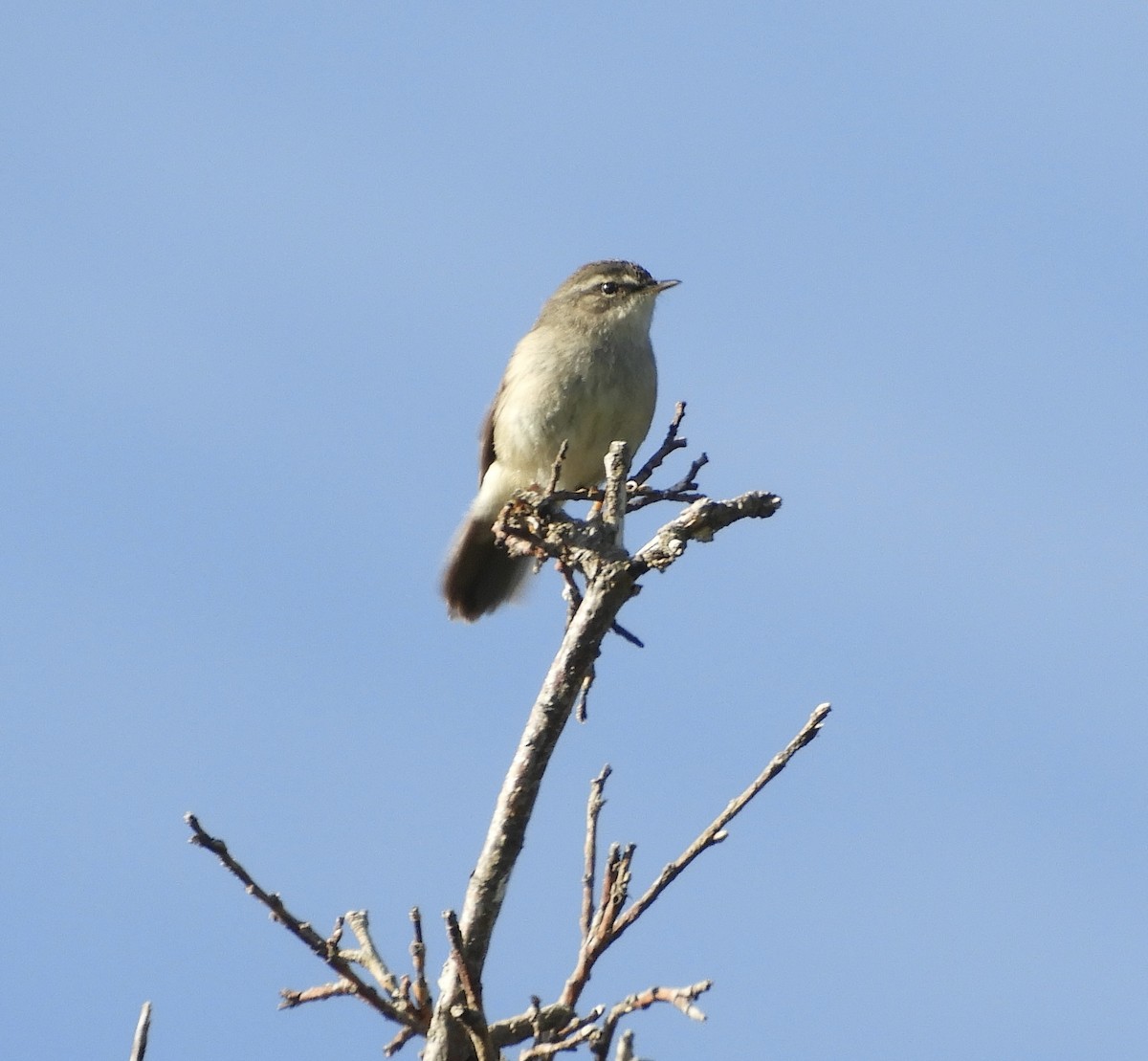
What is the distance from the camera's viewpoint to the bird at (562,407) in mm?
9625

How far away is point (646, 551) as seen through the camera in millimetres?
4348

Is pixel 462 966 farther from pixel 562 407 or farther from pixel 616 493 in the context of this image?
pixel 562 407

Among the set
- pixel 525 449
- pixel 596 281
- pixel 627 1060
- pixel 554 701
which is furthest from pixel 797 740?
pixel 596 281

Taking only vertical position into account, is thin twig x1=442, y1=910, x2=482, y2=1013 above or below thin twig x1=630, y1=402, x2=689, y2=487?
below

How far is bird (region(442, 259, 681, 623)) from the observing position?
31.6 feet

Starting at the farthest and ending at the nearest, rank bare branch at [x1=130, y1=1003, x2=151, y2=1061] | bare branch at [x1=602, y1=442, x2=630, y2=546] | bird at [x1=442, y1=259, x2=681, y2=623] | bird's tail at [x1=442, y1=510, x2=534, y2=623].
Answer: bird's tail at [x1=442, y1=510, x2=534, y2=623], bird at [x1=442, y1=259, x2=681, y2=623], bare branch at [x1=602, y1=442, x2=630, y2=546], bare branch at [x1=130, y1=1003, x2=151, y2=1061]

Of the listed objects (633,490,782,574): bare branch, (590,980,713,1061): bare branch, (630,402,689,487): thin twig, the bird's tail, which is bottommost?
(590,980,713,1061): bare branch

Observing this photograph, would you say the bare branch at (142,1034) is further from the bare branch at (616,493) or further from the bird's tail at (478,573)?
the bird's tail at (478,573)

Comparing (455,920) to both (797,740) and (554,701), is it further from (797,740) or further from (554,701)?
(797,740)

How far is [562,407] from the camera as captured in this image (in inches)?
379

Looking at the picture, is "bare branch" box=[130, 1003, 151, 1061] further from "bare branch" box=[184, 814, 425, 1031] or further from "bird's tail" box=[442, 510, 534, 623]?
"bird's tail" box=[442, 510, 534, 623]

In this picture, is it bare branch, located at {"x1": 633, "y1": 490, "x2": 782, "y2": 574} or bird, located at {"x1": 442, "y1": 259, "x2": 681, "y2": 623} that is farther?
bird, located at {"x1": 442, "y1": 259, "x2": 681, "y2": 623}

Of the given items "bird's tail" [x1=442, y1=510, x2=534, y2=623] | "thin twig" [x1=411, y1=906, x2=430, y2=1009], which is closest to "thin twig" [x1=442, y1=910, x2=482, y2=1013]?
"thin twig" [x1=411, y1=906, x2=430, y2=1009]

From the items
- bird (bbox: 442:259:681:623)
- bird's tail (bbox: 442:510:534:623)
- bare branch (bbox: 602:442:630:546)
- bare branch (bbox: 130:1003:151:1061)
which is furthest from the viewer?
bird's tail (bbox: 442:510:534:623)
